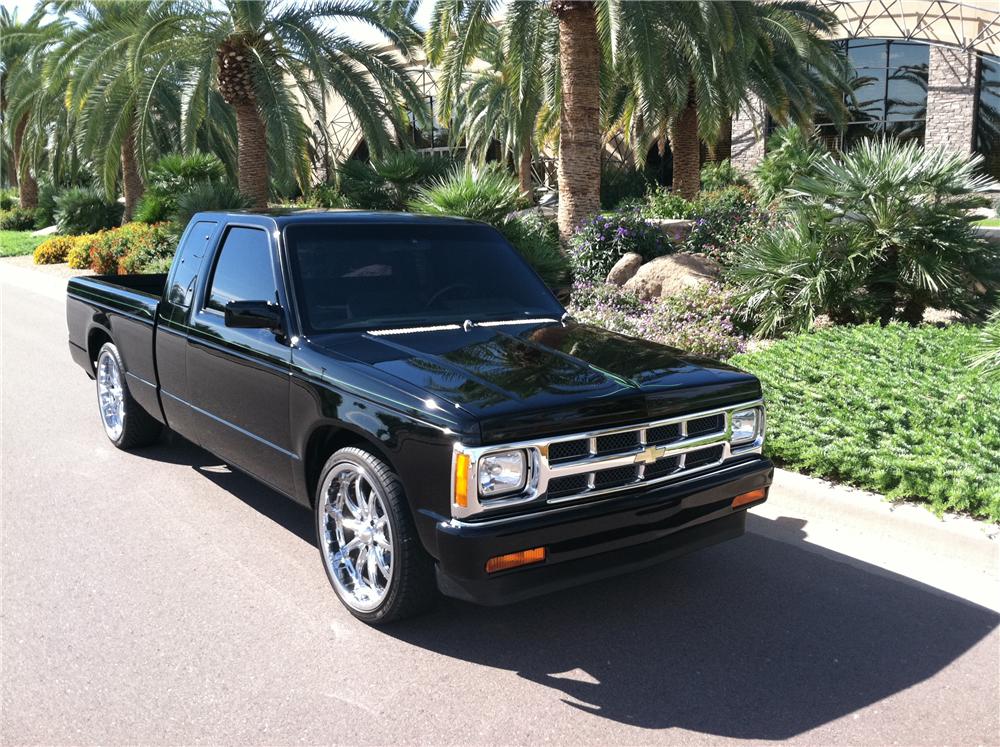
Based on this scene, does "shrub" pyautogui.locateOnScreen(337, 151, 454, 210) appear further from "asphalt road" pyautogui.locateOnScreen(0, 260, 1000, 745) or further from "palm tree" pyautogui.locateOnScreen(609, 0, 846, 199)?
"asphalt road" pyautogui.locateOnScreen(0, 260, 1000, 745)

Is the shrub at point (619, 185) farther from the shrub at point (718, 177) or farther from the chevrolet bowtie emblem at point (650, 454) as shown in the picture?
the chevrolet bowtie emblem at point (650, 454)

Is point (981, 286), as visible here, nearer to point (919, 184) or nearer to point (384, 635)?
point (919, 184)

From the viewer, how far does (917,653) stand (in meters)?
3.99

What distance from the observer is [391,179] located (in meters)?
21.0

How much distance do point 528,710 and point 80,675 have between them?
6.08 ft

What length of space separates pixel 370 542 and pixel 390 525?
302 millimetres

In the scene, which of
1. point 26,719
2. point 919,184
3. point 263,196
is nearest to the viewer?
point 26,719

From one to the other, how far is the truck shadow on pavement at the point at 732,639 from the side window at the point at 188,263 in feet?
8.81

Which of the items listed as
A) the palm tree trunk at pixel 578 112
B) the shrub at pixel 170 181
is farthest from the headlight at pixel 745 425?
the shrub at pixel 170 181

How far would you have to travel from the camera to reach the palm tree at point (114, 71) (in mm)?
18344

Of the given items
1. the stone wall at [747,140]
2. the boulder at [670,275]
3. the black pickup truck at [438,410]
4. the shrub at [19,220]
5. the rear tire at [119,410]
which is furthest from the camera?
the shrub at [19,220]

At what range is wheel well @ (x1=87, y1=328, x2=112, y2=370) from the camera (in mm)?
7398

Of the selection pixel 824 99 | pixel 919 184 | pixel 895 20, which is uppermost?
pixel 895 20

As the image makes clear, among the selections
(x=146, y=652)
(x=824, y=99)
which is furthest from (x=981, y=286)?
(x=824, y=99)
